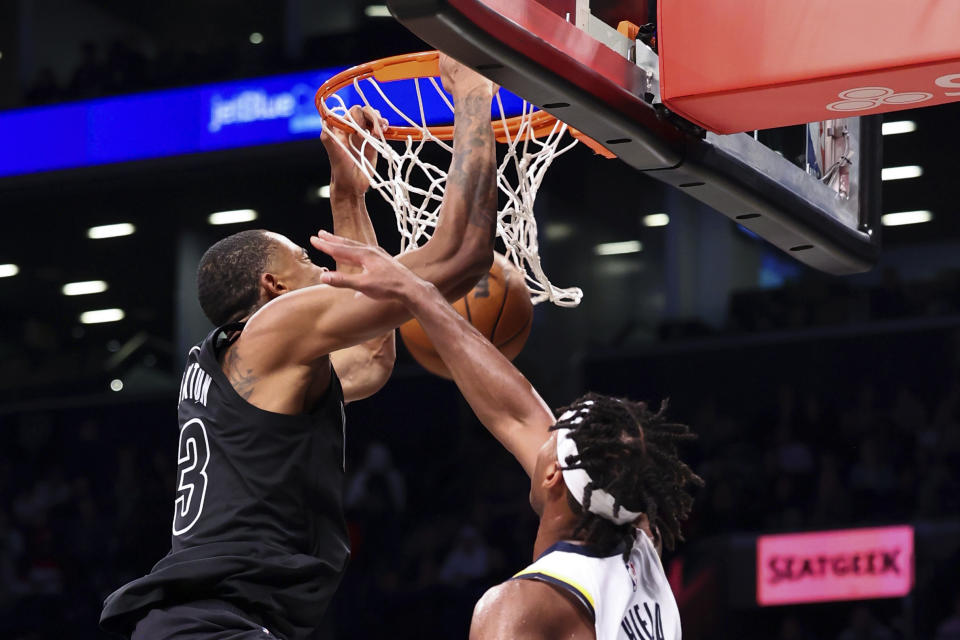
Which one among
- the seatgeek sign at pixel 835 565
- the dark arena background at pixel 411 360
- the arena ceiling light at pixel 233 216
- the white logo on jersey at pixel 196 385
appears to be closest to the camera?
the white logo on jersey at pixel 196 385

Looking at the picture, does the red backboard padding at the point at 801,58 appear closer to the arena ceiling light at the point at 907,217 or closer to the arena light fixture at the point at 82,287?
the arena ceiling light at the point at 907,217

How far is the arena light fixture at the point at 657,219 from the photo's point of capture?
10248 mm

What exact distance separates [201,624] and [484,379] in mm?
741

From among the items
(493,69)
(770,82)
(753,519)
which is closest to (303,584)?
(493,69)

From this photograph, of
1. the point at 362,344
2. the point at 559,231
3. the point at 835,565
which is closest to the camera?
the point at 362,344

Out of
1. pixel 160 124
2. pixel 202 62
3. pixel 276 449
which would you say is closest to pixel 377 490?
pixel 160 124

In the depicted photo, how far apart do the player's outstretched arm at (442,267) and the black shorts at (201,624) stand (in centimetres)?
52

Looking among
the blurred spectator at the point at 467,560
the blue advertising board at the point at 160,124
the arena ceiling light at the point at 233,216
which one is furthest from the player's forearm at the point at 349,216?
the arena ceiling light at the point at 233,216

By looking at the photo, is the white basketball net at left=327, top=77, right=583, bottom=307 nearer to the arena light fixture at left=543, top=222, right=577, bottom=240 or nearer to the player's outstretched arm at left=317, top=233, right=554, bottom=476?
the player's outstretched arm at left=317, top=233, right=554, bottom=476

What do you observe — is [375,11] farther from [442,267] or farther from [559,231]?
[442,267]

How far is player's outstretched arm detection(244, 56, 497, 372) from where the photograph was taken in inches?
113

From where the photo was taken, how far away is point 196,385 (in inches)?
119

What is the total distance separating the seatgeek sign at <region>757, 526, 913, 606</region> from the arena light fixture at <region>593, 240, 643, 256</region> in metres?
2.63

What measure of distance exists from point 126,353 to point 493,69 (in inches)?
341
